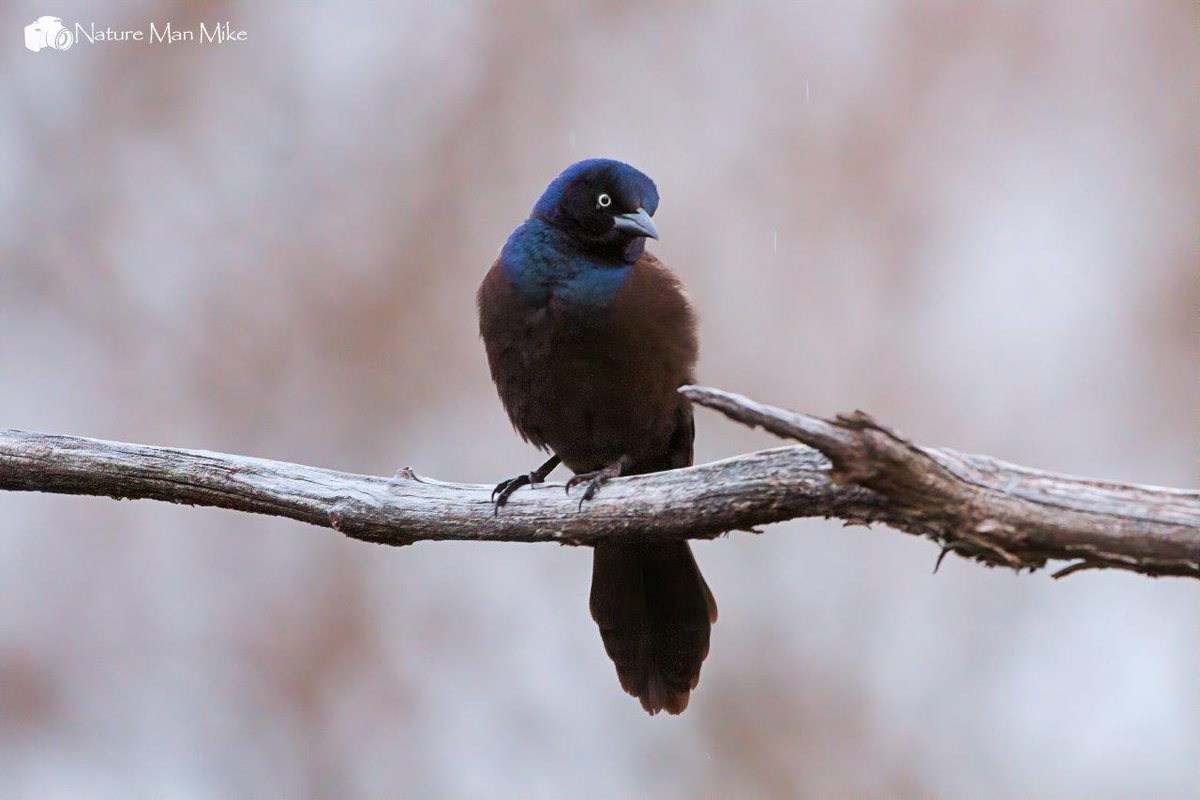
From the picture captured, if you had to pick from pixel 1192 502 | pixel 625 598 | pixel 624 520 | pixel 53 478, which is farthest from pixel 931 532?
pixel 53 478

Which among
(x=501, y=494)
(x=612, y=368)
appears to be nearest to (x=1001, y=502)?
(x=501, y=494)

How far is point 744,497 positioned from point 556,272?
1.54 meters

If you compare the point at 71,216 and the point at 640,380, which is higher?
the point at 71,216

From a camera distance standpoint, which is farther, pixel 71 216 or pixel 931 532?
pixel 71 216

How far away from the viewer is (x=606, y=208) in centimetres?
422

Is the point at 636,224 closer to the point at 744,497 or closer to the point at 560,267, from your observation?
the point at 560,267

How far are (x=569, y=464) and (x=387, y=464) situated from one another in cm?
170

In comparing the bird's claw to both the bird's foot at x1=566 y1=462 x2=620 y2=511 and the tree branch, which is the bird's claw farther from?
the bird's foot at x1=566 y1=462 x2=620 y2=511

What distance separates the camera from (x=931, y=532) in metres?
2.52

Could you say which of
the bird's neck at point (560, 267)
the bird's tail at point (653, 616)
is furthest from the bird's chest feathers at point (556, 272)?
the bird's tail at point (653, 616)

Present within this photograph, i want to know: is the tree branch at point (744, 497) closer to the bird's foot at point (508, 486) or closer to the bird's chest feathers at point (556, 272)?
the bird's foot at point (508, 486)

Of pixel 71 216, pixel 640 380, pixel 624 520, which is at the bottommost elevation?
pixel 624 520

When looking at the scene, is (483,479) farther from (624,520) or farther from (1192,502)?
(1192,502)

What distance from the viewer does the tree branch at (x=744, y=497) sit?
2410 millimetres
